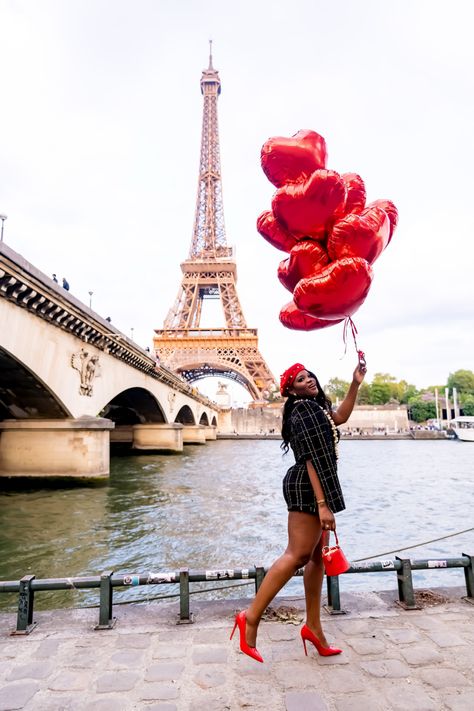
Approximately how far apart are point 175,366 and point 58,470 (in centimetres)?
4435

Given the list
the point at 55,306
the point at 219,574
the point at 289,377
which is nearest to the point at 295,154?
the point at 289,377

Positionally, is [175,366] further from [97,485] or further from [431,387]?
[431,387]

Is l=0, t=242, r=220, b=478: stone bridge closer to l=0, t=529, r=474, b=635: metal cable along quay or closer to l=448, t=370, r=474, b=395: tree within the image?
l=0, t=529, r=474, b=635: metal cable along quay

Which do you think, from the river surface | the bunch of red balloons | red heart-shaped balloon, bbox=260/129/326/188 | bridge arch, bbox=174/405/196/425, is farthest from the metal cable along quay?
bridge arch, bbox=174/405/196/425

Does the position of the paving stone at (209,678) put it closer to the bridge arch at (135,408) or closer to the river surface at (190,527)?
the river surface at (190,527)

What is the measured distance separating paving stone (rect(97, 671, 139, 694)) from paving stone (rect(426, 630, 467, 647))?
6.47ft

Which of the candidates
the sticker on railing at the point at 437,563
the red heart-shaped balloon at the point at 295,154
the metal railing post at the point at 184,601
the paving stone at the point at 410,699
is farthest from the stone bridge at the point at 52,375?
the paving stone at the point at 410,699

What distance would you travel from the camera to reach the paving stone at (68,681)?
2.63 m

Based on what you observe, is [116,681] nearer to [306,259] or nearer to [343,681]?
[343,681]

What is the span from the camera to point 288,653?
120 inches

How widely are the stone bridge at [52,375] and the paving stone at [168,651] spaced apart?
31.2 ft

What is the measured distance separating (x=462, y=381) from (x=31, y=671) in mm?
116130

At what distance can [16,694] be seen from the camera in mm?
2559

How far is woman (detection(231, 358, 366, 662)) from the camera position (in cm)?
290
